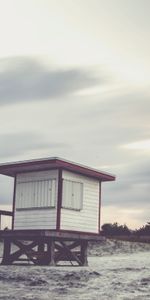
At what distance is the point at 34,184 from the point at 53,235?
8.94 feet

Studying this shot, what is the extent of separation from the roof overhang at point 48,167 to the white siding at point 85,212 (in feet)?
1.01

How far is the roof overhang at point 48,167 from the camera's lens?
21.6 metres

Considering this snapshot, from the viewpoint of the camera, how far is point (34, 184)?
74.5 ft

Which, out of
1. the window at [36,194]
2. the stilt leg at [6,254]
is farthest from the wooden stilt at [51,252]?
the stilt leg at [6,254]

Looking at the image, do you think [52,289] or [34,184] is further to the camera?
[34,184]

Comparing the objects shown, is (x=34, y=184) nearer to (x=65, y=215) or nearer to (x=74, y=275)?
(x=65, y=215)

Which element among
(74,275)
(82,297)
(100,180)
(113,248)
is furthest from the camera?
(113,248)

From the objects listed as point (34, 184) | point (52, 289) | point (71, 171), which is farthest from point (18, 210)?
point (52, 289)

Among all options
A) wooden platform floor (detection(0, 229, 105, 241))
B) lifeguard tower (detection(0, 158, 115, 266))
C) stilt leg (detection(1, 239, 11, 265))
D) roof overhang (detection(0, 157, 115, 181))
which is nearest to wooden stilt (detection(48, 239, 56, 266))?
lifeguard tower (detection(0, 158, 115, 266))

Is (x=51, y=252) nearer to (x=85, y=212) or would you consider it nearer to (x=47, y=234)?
(x=47, y=234)

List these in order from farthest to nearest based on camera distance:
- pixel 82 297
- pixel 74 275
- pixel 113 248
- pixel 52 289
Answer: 1. pixel 113 248
2. pixel 74 275
3. pixel 52 289
4. pixel 82 297

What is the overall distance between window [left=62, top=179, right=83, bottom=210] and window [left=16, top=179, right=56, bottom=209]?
51 centimetres

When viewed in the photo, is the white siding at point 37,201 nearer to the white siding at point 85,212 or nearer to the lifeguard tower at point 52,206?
the lifeguard tower at point 52,206

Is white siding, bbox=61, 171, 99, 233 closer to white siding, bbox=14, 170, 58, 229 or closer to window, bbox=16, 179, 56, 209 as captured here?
white siding, bbox=14, 170, 58, 229
